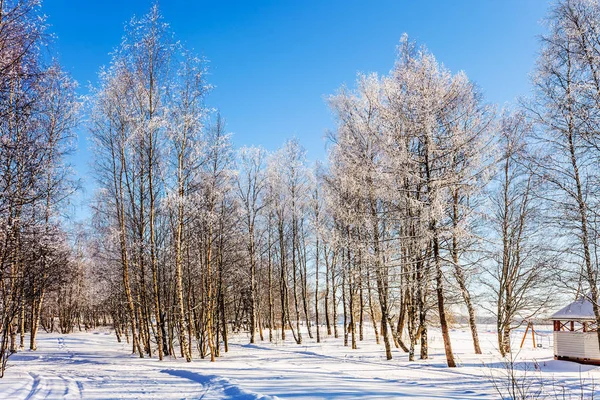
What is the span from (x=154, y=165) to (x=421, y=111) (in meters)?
9.40

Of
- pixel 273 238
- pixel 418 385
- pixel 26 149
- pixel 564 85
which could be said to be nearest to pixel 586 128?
pixel 564 85

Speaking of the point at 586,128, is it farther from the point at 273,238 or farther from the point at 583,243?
the point at 273,238

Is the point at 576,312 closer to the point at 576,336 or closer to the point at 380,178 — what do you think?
the point at 576,336

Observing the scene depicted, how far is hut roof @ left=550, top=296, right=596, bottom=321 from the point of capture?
1780 cm

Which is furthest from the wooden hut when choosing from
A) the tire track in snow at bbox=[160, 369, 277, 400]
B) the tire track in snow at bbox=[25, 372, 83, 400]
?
the tire track in snow at bbox=[25, 372, 83, 400]

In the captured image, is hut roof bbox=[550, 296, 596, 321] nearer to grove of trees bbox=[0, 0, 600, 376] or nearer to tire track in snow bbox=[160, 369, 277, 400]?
grove of trees bbox=[0, 0, 600, 376]

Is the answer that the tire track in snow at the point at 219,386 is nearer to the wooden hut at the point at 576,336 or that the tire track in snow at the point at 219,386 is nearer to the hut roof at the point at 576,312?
the wooden hut at the point at 576,336

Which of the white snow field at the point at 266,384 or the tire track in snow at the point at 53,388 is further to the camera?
the tire track in snow at the point at 53,388

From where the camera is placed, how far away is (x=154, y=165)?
14.4 metres

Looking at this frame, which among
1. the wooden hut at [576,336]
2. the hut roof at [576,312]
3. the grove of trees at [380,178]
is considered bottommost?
the wooden hut at [576,336]

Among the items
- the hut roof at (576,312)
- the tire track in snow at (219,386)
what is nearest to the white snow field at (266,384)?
the tire track in snow at (219,386)

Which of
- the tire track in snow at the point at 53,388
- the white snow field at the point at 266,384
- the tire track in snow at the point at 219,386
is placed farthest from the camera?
the tire track in snow at the point at 53,388

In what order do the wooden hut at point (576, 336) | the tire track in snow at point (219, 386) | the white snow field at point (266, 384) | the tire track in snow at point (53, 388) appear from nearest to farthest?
1. the tire track in snow at point (219, 386)
2. the white snow field at point (266, 384)
3. the tire track in snow at point (53, 388)
4. the wooden hut at point (576, 336)

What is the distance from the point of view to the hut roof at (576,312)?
701 inches
